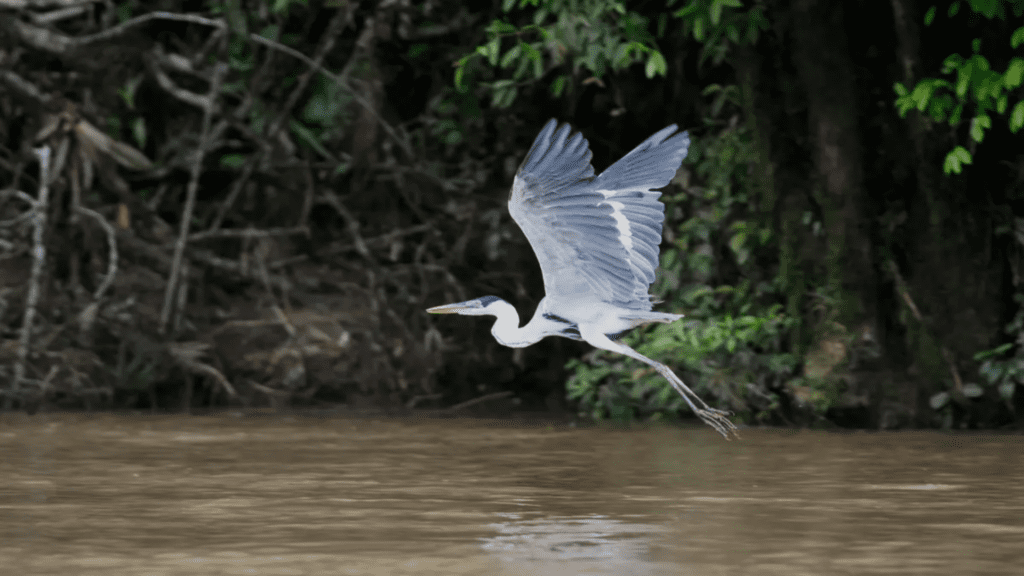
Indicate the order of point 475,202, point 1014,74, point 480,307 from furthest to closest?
1. point 475,202
2. point 1014,74
3. point 480,307

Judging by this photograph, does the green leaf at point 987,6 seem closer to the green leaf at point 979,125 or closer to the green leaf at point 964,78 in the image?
the green leaf at point 964,78

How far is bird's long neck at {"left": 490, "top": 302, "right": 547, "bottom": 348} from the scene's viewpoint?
710 cm

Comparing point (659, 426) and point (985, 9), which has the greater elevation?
point (985, 9)

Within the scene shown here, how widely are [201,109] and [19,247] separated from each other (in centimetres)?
166

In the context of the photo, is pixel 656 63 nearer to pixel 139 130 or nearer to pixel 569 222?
pixel 569 222

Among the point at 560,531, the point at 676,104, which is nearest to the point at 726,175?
the point at 676,104

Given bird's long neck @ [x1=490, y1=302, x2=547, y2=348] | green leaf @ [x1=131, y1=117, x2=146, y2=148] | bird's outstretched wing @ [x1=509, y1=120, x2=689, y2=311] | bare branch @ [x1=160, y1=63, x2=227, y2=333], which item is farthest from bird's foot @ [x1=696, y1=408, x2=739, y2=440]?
green leaf @ [x1=131, y1=117, x2=146, y2=148]

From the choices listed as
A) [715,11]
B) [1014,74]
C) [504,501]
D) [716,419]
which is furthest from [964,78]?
[504,501]

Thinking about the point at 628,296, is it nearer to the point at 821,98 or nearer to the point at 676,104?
the point at 821,98

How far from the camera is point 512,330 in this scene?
283 inches

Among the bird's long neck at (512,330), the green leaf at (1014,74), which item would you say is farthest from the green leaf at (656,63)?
the bird's long neck at (512,330)

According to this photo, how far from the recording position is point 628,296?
23.3 feet

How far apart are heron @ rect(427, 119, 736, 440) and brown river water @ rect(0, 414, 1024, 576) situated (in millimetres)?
626

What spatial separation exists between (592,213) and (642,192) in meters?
0.49
